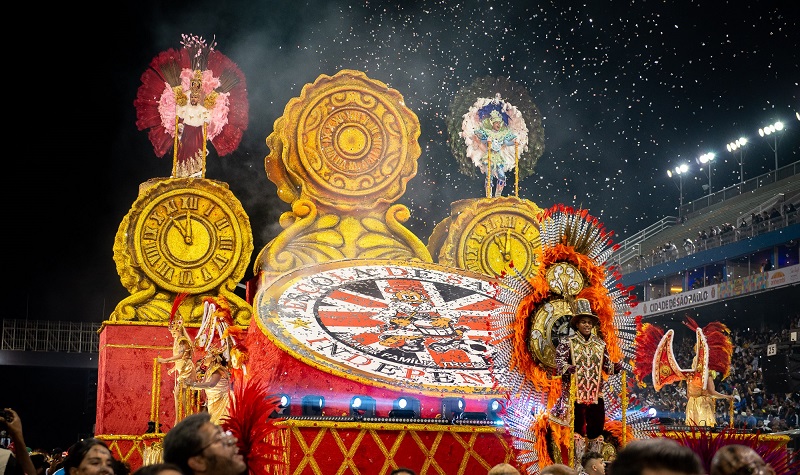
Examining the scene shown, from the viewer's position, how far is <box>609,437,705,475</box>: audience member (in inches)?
117

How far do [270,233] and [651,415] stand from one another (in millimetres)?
7338

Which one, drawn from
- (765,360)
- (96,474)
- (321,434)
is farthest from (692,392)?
(765,360)

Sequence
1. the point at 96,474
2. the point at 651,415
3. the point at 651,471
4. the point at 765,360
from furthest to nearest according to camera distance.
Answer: the point at 765,360 → the point at 651,415 → the point at 96,474 → the point at 651,471

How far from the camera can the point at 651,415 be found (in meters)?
10.7

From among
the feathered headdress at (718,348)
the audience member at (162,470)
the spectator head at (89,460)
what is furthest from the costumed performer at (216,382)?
the audience member at (162,470)

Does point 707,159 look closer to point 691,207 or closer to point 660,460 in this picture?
point 691,207

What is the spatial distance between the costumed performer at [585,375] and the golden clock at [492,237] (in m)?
6.48

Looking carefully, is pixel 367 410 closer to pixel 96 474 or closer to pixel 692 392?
pixel 692 392

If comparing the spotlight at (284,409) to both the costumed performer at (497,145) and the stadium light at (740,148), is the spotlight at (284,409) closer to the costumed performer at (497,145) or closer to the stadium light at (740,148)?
the costumed performer at (497,145)

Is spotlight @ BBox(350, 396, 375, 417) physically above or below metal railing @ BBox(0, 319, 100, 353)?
below

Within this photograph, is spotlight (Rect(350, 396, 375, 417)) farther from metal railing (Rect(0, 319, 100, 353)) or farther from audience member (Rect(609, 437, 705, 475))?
metal railing (Rect(0, 319, 100, 353))

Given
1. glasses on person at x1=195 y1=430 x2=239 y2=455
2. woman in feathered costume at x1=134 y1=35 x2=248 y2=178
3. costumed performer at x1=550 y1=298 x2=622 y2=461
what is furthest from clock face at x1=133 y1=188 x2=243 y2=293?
glasses on person at x1=195 y1=430 x2=239 y2=455

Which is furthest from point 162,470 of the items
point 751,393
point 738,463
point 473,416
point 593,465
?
point 751,393

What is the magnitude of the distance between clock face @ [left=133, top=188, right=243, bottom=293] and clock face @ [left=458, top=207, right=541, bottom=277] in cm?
349
